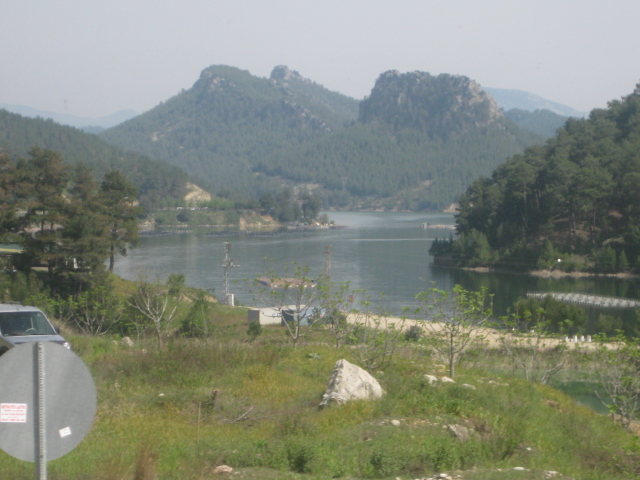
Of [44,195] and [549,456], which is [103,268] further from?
[549,456]

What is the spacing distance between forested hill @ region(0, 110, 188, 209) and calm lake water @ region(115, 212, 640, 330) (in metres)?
22.9

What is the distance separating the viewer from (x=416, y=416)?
486cm

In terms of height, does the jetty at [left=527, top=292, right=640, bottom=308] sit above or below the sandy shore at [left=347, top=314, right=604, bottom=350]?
below

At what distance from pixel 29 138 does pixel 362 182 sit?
6210cm

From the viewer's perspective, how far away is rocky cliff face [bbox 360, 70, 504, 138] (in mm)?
158125

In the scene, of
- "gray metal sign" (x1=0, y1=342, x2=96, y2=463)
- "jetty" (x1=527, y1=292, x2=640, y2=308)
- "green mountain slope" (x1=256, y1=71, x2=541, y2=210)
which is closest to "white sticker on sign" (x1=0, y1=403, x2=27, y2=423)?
"gray metal sign" (x1=0, y1=342, x2=96, y2=463)

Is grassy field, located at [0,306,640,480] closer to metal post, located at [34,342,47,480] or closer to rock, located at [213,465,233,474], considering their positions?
rock, located at [213,465,233,474]

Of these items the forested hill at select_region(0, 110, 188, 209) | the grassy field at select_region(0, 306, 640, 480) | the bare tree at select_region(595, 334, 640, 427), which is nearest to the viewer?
the grassy field at select_region(0, 306, 640, 480)

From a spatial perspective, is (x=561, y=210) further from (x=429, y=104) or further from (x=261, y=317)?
(x=429, y=104)

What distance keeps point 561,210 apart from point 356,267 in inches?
542

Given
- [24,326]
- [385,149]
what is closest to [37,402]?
[24,326]

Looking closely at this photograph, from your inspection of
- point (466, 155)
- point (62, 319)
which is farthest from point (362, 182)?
point (62, 319)

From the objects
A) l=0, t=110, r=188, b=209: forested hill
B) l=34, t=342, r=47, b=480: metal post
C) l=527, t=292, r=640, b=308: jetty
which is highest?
l=0, t=110, r=188, b=209: forested hill

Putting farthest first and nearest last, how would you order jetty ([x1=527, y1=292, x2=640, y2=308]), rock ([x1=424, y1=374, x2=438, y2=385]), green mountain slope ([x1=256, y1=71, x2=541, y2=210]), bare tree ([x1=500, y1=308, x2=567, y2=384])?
1. green mountain slope ([x1=256, y1=71, x2=541, y2=210])
2. jetty ([x1=527, y1=292, x2=640, y2=308])
3. bare tree ([x1=500, y1=308, x2=567, y2=384])
4. rock ([x1=424, y1=374, x2=438, y2=385])
